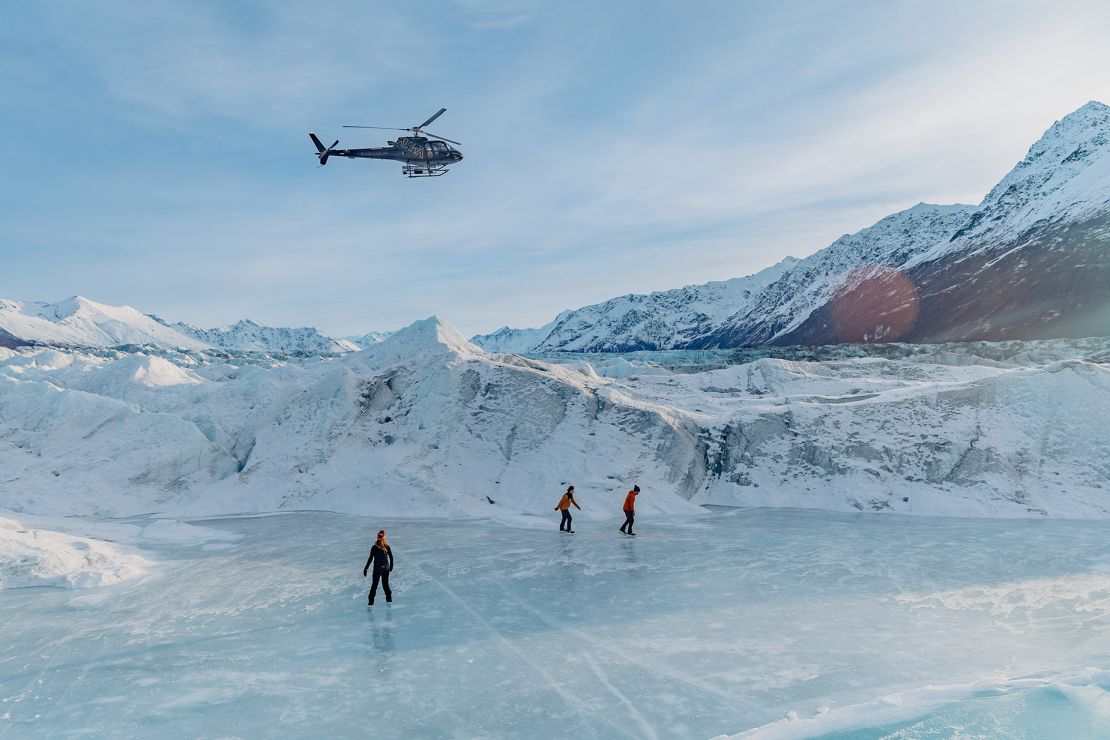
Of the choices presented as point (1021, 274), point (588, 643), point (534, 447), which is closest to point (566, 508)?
point (534, 447)

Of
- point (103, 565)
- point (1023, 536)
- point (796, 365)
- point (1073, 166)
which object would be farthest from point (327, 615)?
point (1073, 166)

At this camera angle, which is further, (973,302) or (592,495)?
(973,302)

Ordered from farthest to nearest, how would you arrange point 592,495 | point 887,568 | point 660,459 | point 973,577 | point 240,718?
point 660,459, point 592,495, point 887,568, point 973,577, point 240,718

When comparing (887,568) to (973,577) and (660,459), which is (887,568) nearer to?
(973,577)

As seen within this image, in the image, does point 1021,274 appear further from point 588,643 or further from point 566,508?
point 588,643

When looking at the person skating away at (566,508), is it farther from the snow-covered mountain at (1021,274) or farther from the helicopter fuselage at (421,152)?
the snow-covered mountain at (1021,274)

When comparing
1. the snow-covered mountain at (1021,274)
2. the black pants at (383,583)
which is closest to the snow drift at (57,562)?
the black pants at (383,583)

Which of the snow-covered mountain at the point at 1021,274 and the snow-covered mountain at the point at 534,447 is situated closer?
the snow-covered mountain at the point at 534,447
